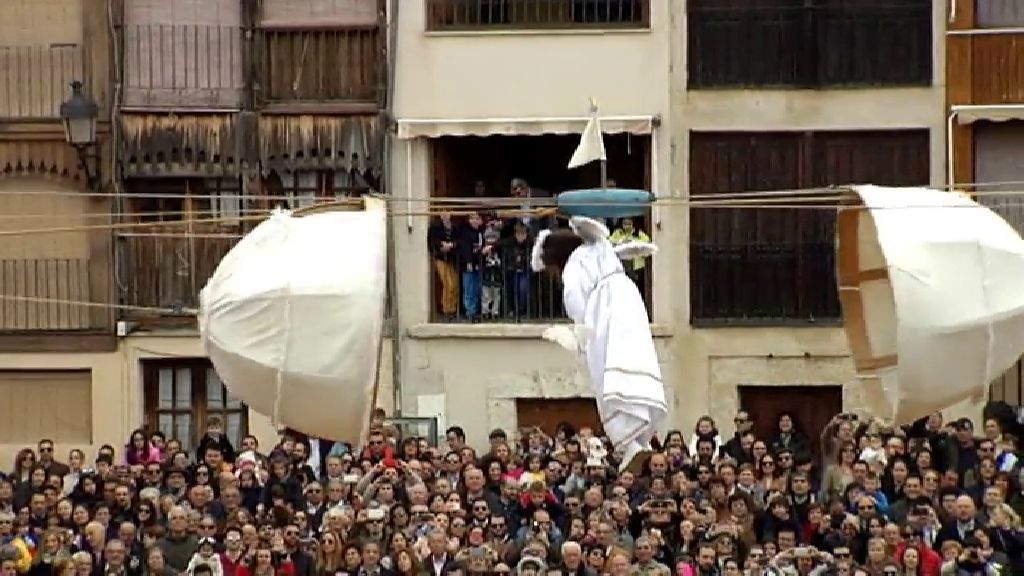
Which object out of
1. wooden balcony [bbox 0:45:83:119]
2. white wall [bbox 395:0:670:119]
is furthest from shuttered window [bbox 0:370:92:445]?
white wall [bbox 395:0:670:119]

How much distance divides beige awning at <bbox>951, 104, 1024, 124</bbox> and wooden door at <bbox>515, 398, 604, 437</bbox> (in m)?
4.22

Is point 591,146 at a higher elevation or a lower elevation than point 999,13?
lower

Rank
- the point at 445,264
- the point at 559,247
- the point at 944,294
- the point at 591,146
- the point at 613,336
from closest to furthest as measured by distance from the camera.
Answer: the point at 944,294
the point at 613,336
the point at 559,247
the point at 591,146
the point at 445,264

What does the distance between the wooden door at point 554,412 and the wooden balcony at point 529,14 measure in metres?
3.41

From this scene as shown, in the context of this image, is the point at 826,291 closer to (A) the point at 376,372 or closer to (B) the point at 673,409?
(B) the point at 673,409

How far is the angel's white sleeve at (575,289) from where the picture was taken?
1662cm

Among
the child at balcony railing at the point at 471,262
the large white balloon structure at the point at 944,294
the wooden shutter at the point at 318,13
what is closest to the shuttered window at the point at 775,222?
the child at balcony railing at the point at 471,262

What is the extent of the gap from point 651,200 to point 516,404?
45.6ft

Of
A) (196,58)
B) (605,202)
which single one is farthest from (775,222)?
(605,202)

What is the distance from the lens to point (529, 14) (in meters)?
30.5

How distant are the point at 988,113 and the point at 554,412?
4761mm

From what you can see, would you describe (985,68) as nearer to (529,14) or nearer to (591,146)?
(529,14)

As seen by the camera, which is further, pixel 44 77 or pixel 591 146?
pixel 44 77

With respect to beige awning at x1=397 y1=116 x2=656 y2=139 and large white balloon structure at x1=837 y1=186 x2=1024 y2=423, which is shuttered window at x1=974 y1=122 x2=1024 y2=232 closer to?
beige awning at x1=397 y1=116 x2=656 y2=139
